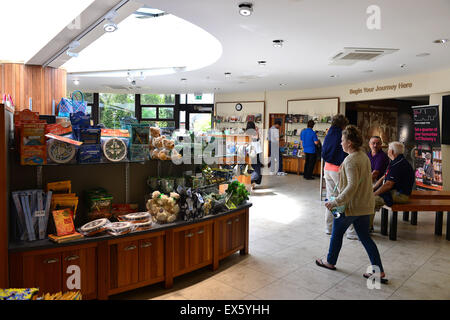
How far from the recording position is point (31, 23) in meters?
5.59

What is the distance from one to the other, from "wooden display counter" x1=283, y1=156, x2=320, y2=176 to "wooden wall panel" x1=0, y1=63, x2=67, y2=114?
8.35 meters

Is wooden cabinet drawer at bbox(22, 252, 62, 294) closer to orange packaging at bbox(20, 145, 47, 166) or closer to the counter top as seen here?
the counter top

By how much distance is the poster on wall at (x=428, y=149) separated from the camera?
26.1 ft

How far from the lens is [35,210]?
8.79ft

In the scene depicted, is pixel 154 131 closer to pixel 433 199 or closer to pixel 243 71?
pixel 433 199

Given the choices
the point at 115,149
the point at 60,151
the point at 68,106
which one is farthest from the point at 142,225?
the point at 68,106

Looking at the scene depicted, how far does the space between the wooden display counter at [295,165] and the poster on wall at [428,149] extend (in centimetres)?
379

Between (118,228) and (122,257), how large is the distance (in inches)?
10.5

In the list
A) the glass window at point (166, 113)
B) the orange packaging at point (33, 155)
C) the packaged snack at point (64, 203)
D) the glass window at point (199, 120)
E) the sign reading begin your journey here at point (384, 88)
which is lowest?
the packaged snack at point (64, 203)

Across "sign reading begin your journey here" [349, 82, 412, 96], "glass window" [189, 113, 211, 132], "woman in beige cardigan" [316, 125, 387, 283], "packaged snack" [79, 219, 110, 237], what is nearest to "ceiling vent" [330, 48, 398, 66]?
"sign reading begin your journey here" [349, 82, 412, 96]

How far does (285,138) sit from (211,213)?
10.0 meters

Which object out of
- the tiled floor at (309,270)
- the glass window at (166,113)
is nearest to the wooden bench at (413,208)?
the tiled floor at (309,270)

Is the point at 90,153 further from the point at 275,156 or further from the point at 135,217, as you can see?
the point at 275,156

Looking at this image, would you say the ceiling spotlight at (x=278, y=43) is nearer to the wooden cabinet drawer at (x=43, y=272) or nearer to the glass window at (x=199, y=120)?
the wooden cabinet drawer at (x=43, y=272)
